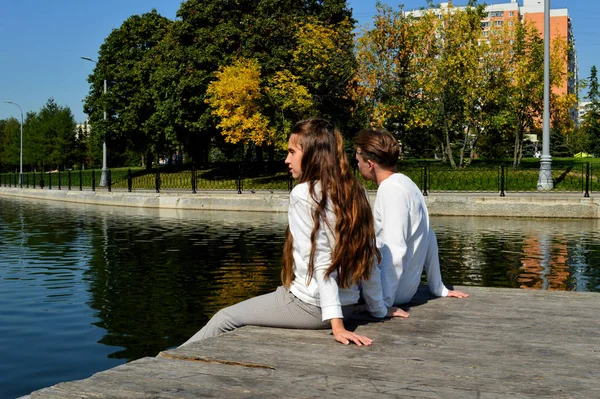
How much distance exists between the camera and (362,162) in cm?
463

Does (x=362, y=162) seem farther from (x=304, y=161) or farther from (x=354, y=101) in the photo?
(x=354, y=101)

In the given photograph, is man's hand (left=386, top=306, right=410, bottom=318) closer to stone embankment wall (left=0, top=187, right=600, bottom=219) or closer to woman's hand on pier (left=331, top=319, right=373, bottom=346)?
woman's hand on pier (left=331, top=319, right=373, bottom=346)

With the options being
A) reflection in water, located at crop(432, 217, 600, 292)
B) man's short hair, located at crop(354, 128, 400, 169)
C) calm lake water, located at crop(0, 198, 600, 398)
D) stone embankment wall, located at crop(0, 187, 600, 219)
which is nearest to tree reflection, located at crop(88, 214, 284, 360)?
calm lake water, located at crop(0, 198, 600, 398)

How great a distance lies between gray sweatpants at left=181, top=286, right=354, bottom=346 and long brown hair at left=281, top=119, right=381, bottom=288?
10.5 inches

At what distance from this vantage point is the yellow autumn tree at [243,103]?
35.5 m

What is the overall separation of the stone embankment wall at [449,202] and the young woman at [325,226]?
18.2 meters

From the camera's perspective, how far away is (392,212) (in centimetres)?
457

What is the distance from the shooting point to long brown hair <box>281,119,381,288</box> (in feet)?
12.7

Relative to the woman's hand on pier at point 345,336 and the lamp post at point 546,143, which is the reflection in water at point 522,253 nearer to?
the lamp post at point 546,143

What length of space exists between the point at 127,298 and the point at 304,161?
5.26 m

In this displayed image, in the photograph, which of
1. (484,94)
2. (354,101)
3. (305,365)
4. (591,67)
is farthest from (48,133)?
(305,365)

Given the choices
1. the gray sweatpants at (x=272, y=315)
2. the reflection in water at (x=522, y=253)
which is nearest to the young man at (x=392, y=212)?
the gray sweatpants at (x=272, y=315)

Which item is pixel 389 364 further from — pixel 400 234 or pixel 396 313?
pixel 400 234

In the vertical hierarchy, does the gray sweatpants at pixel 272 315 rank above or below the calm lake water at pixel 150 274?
above
